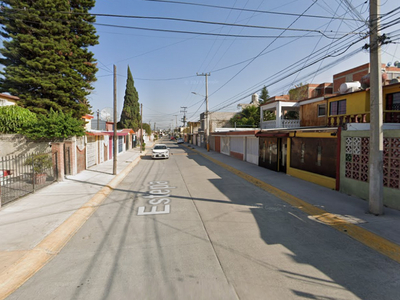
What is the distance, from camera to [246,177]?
12.1m

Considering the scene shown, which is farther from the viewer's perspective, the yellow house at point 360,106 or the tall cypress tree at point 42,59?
the tall cypress tree at point 42,59

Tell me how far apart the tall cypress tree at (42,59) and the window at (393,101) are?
56.4 ft

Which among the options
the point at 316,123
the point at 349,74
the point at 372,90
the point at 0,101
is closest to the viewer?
the point at 372,90

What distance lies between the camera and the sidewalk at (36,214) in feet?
14.7

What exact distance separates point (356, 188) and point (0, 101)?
18.2 metres

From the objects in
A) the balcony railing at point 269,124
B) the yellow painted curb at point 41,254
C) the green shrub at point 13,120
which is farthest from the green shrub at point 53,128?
the balcony railing at point 269,124

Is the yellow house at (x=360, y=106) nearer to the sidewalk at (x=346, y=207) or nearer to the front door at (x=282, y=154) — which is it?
the front door at (x=282, y=154)

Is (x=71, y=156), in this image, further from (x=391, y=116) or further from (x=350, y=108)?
(x=391, y=116)

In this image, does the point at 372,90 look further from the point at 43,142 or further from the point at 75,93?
the point at 75,93

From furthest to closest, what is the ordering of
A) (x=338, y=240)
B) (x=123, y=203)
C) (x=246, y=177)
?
1. (x=246, y=177)
2. (x=123, y=203)
3. (x=338, y=240)

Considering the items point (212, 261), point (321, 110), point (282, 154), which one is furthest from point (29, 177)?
point (321, 110)

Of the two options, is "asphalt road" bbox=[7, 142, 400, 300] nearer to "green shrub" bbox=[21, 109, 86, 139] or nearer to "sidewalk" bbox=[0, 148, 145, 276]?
"sidewalk" bbox=[0, 148, 145, 276]

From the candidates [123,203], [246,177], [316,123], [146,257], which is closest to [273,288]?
[146,257]

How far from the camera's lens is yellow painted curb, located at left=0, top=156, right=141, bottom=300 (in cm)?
342
